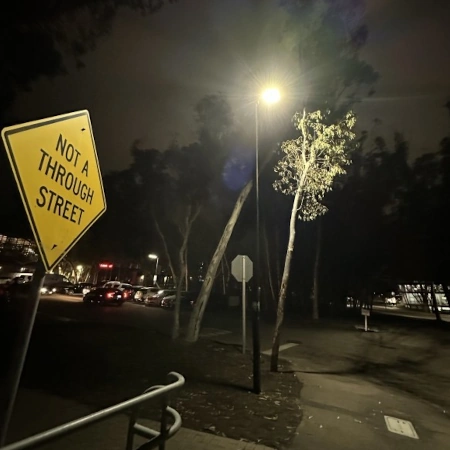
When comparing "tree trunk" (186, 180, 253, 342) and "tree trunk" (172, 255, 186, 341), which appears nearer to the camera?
"tree trunk" (186, 180, 253, 342)

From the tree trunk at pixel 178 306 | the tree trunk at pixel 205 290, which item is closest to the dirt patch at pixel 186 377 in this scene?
the tree trunk at pixel 205 290

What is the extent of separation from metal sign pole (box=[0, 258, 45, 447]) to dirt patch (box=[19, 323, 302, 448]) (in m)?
4.14

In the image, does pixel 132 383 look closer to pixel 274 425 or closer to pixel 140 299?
pixel 274 425

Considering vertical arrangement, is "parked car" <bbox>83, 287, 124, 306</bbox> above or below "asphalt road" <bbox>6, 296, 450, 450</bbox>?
above

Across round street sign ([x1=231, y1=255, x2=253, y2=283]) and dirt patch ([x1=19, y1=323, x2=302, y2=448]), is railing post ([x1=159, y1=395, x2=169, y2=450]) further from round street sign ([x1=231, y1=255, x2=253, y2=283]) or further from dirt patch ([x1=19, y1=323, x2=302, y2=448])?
round street sign ([x1=231, y1=255, x2=253, y2=283])

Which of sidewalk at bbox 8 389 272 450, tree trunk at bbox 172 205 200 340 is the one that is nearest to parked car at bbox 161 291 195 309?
tree trunk at bbox 172 205 200 340

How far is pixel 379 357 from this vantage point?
47.4 feet

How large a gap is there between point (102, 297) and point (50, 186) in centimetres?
2713

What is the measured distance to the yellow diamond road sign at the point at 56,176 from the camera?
86.1 inches

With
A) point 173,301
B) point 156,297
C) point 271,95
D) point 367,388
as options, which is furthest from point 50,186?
point 156,297

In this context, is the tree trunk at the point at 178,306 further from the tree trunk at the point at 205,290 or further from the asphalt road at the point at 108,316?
A: the asphalt road at the point at 108,316

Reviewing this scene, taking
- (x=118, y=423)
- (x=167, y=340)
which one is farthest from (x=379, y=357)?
(x=118, y=423)

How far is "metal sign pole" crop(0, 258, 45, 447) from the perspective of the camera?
205cm

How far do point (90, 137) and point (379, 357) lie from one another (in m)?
14.6
